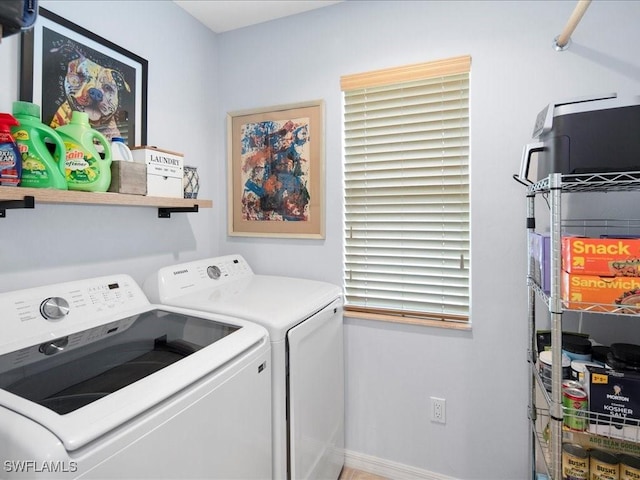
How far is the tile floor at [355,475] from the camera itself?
6.19 ft

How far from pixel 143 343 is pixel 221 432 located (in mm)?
396

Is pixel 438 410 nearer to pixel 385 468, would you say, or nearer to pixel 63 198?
pixel 385 468

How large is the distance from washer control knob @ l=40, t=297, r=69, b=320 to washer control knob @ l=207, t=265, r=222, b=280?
68 cm

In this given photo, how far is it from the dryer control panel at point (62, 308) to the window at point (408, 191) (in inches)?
43.6

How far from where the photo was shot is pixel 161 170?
62.4 inches

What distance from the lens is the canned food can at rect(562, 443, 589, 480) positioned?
48.9 inches

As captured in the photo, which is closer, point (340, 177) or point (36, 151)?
point (36, 151)

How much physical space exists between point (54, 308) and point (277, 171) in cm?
128

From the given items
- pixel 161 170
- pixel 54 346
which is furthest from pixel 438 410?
pixel 161 170

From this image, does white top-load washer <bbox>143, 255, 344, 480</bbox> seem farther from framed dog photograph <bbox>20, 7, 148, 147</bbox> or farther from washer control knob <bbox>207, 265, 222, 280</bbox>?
framed dog photograph <bbox>20, 7, 148, 147</bbox>

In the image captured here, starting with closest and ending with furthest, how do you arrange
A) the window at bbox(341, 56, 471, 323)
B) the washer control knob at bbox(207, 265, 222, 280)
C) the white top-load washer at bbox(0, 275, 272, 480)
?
1. the white top-load washer at bbox(0, 275, 272, 480)
2. the window at bbox(341, 56, 471, 323)
3. the washer control knob at bbox(207, 265, 222, 280)

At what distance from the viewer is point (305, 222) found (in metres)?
2.04

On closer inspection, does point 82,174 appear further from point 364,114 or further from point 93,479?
point 364,114

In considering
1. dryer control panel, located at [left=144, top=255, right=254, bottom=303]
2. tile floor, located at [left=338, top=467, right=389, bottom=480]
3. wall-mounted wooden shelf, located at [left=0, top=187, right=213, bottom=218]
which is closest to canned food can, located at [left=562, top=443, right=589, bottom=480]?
tile floor, located at [left=338, top=467, right=389, bottom=480]
